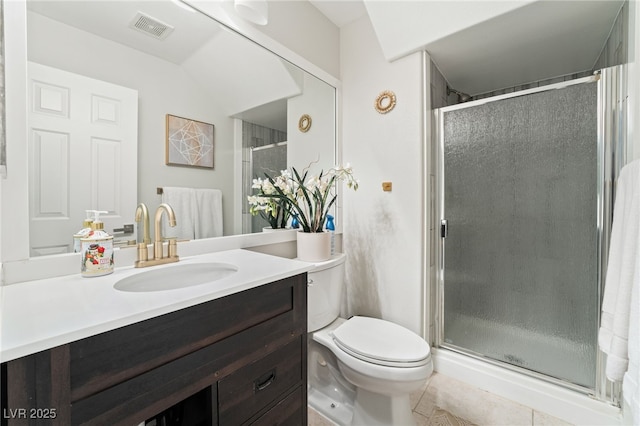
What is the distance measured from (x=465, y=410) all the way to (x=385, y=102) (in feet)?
5.94

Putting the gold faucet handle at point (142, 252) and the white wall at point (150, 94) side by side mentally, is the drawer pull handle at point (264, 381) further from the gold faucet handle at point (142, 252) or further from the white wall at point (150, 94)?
the white wall at point (150, 94)

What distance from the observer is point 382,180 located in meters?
1.75

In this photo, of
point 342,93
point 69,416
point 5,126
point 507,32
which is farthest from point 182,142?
point 507,32

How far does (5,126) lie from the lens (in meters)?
0.76

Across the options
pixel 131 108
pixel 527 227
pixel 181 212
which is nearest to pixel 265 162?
pixel 181 212

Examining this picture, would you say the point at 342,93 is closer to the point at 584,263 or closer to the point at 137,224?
the point at 137,224

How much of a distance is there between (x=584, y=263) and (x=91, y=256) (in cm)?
207

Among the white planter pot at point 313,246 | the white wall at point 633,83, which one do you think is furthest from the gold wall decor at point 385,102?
the white wall at point 633,83

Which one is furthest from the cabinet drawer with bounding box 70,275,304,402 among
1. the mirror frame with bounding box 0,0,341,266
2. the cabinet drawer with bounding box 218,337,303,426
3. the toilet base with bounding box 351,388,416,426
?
→ the toilet base with bounding box 351,388,416,426

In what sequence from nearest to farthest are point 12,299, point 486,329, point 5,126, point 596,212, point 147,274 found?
point 12,299 → point 5,126 → point 147,274 → point 596,212 → point 486,329

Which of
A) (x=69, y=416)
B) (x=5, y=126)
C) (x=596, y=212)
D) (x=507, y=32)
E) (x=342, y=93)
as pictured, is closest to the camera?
(x=69, y=416)

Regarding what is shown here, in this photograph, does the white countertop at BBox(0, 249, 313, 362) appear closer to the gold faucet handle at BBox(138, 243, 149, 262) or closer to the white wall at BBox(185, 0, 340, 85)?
the gold faucet handle at BBox(138, 243, 149, 262)

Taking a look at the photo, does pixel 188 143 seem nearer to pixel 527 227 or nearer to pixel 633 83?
pixel 527 227

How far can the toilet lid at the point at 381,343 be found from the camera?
114 cm
